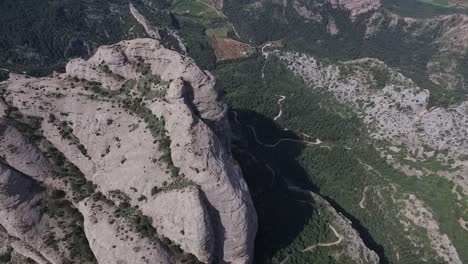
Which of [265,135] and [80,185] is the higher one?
[80,185]

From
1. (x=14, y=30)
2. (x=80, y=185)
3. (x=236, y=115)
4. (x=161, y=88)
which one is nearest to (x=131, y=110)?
(x=161, y=88)

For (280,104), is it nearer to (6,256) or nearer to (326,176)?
(326,176)

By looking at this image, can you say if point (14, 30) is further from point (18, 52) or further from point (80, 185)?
point (80, 185)

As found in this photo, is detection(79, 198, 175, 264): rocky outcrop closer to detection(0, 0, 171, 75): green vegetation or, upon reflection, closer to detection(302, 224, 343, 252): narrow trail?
detection(302, 224, 343, 252): narrow trail

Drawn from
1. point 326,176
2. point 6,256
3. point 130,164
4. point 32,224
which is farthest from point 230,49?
point 6,256

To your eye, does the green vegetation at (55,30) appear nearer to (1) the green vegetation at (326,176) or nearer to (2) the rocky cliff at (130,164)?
(1) the green vegetation at (326,176)

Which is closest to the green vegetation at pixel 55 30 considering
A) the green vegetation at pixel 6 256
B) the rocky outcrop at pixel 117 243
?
the green vegetation at pixel 6 256

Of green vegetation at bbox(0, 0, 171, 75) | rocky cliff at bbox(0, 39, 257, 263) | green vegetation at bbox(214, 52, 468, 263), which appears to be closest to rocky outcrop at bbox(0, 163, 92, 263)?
rocky cliff at bbox(0, 39, 257, 263)

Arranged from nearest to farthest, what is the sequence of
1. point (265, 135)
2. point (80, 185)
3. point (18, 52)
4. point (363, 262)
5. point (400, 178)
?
1. point (80, 185)
2. point (363, 262)
3. point (400, 178)
4. point (265, 135)
5. point (18, 52)

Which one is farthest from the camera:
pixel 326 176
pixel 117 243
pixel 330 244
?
pixel 326 176
